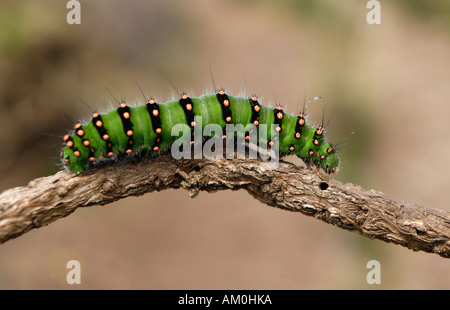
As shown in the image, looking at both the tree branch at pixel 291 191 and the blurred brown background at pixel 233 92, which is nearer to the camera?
the tree branch at pixel 291 191

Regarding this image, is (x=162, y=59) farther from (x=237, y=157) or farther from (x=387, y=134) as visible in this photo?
(x=237, y=157)

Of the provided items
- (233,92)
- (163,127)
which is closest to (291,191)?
(163,127)

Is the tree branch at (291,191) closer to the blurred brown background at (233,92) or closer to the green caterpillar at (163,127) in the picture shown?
the green caterpillar at (163,127)

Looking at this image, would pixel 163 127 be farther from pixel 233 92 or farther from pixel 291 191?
pixel 233 92

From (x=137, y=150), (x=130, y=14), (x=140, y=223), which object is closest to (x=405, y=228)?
(x=137, y=150)

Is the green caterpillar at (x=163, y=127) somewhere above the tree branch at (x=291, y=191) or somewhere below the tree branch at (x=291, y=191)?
above

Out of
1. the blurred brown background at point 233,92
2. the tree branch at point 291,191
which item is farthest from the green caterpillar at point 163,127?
the blurred brown background at point 233,92
